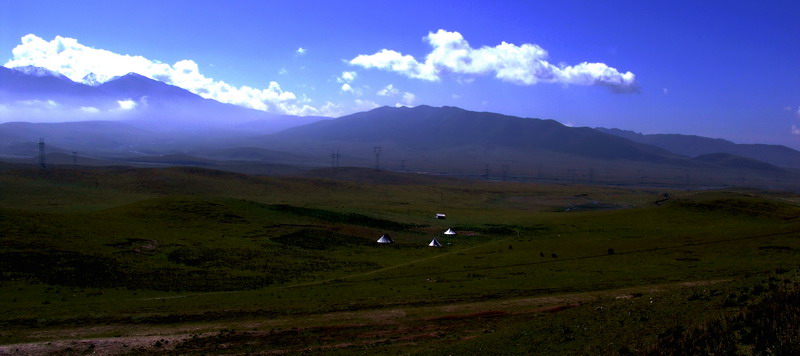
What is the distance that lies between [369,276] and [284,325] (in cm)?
1360

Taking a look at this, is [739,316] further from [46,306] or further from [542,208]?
[542,208]

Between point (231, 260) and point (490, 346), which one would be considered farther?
point (231, 260)

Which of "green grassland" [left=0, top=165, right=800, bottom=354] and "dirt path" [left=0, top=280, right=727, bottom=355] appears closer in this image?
"green grassland" [left=0, top=165, right=800, bottom=354]

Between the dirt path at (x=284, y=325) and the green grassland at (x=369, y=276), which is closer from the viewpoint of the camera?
the green grassland at (x=369, y=276)

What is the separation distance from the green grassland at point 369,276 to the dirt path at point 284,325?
0.37 ft

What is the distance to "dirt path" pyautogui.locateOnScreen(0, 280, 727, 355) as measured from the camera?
1761cm

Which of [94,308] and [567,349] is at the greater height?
[567,349]

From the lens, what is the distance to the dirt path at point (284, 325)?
17.6 metres

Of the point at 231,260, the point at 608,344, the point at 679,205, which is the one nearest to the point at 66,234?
the point at 231,260

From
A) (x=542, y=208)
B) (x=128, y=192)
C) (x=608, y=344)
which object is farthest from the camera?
(x=542, y=208)

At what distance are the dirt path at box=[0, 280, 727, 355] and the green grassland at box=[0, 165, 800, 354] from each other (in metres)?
0.11

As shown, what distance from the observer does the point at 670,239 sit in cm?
4319

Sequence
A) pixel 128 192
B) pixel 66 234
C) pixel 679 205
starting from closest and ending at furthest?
pixel 66 234 → pixel 679 205 → pixel 128 192

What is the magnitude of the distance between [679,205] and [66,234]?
Result: 2438 inches
